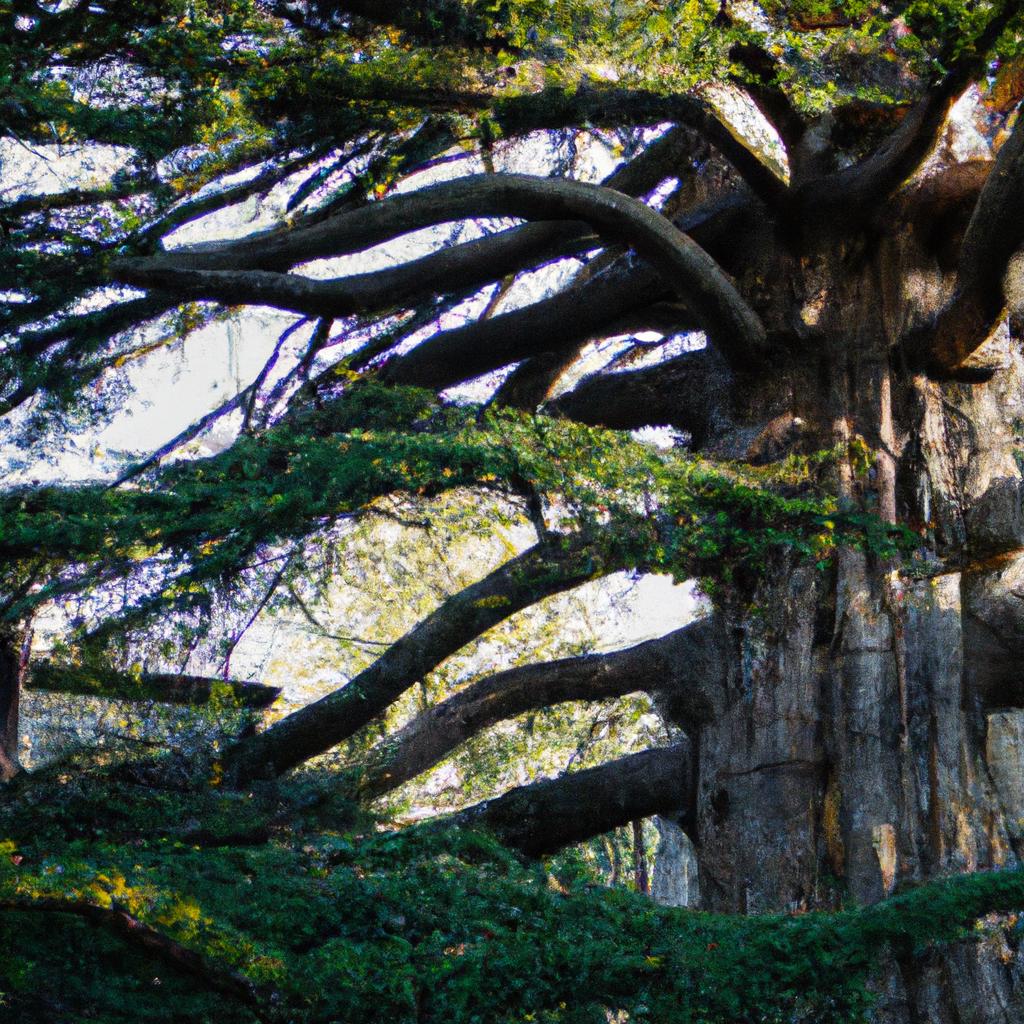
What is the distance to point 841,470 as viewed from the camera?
9008mm

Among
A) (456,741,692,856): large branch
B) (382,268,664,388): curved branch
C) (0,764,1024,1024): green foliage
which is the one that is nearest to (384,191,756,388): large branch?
(382,268,664,388): curved branch

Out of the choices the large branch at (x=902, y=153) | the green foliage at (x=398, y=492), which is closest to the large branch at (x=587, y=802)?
the green foliage at (x=398, y=492)

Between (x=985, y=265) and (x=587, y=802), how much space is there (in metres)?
4.41

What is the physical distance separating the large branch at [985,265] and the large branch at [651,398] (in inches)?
69.7

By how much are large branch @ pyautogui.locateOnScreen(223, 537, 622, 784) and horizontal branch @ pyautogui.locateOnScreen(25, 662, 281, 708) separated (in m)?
0.92

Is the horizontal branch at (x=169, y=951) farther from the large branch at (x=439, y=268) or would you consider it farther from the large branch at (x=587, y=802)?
the large branch at (x=439, y=268)

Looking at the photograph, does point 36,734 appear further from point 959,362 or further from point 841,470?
point 959,362

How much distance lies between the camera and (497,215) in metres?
8.95

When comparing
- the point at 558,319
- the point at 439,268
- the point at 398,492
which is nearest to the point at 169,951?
the point at 398,492

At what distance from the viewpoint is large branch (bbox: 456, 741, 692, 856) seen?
29.3 ft

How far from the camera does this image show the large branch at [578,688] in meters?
8.86

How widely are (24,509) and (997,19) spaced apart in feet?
20.3

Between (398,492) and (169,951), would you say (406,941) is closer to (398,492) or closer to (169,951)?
(169,951)

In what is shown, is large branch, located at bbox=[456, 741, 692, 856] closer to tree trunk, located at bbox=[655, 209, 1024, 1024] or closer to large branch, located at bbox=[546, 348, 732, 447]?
tree trunk, located at bbox=[655, 209, 1024, 1024]
